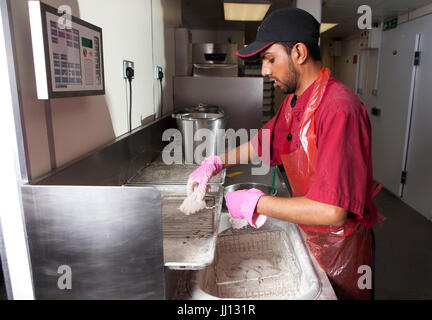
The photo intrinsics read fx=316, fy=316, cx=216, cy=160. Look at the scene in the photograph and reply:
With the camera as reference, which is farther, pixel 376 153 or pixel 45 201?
pixel 376 153

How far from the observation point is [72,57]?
106cm

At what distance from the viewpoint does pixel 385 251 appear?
3.24 meters

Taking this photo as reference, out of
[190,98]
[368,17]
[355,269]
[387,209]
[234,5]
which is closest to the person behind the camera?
[355,269]

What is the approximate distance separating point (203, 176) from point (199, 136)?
71cm

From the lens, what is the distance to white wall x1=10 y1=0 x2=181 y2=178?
94cm

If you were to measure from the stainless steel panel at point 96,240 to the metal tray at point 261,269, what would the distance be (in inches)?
11.3

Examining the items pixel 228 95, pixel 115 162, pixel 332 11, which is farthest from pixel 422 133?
pixel 115 162

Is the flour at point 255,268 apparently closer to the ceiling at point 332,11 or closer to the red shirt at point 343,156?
the red shirt at point 343,156

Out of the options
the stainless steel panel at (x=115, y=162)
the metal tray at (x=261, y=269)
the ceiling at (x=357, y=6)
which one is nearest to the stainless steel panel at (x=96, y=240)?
the stainless steel panel at (x=115, y=162)

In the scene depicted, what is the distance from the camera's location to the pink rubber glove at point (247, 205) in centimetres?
110

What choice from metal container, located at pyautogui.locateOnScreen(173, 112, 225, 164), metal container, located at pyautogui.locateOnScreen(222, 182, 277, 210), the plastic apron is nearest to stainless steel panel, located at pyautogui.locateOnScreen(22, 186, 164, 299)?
the plastic apron
